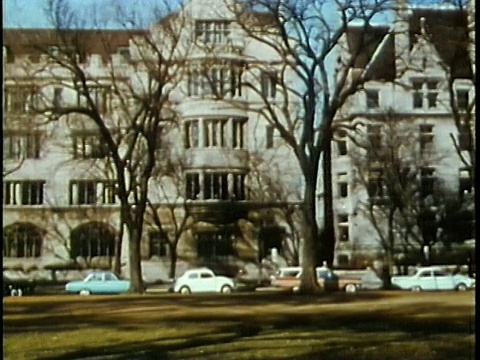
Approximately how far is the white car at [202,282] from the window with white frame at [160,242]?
0.36 feet

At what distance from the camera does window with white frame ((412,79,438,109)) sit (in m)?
3.07

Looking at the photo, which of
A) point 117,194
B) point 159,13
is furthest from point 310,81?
point 117,194

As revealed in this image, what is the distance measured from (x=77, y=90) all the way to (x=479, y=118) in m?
1.49

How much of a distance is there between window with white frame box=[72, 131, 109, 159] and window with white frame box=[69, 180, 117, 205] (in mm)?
96

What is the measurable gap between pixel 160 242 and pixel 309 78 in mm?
817

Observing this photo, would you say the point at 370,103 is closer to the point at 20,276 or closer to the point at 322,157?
the point at 322,157

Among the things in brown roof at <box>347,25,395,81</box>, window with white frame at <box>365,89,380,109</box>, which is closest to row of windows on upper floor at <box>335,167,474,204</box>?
window with white frame at <box>365,89,380,109</box>

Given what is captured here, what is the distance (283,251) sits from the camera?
302 cm

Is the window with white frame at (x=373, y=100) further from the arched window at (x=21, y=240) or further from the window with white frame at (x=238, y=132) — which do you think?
the arched window at (x=21, y=240)

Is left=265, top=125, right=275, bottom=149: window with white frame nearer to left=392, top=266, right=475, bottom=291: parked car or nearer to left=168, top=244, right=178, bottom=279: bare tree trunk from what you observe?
left=168, top=244, right=178, bottom=279: bare tree trunk

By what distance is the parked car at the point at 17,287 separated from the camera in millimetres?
2971

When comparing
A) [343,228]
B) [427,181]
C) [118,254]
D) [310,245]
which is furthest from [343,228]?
[118,254]

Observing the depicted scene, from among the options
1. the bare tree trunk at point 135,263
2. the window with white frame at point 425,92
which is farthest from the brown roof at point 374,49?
the bare tree trunk at point 135,263

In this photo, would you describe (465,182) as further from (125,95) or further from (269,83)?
(125,95)
